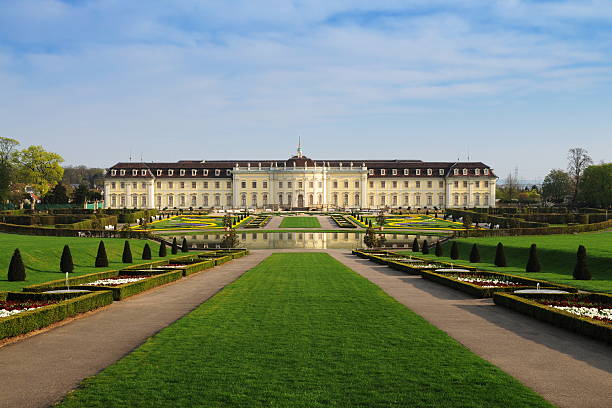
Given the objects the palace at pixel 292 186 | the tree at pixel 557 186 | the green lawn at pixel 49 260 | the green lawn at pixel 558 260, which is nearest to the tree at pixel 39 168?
the palace at pixel 292 186

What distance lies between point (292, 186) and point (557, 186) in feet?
163

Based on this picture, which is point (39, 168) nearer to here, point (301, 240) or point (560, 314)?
point (301, 240)

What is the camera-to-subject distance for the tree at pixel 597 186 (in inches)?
2879

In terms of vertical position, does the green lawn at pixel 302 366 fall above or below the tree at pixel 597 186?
below

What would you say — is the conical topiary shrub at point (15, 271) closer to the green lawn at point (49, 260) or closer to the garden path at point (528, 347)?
the green lawn at point (49, 260)

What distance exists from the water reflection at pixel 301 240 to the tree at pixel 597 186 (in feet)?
129

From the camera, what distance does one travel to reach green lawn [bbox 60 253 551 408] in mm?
6922

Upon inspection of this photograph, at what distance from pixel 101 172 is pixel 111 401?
156653 mm

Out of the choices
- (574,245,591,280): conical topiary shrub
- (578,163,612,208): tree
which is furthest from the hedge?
(578,163,612,208): tree

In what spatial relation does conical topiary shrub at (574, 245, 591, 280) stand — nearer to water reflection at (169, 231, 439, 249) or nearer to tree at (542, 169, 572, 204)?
water reflection at (169, 231, 439, 249)

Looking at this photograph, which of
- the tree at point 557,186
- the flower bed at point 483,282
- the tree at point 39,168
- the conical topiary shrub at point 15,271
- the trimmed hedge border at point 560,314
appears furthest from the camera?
the tree at point 557,186

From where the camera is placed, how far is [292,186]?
313 ft

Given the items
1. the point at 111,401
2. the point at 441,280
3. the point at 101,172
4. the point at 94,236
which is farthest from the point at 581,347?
the point at 101,172

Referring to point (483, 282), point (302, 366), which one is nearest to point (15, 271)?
point (302, 366)
